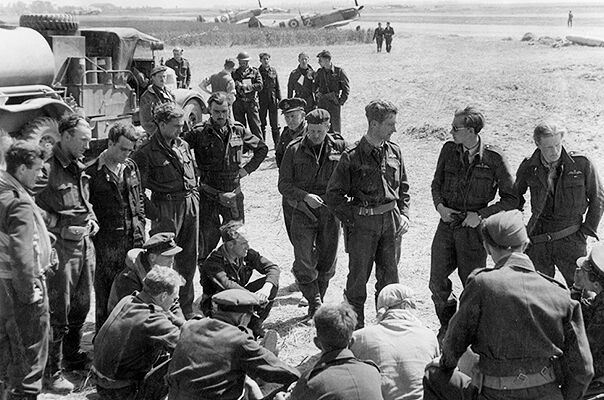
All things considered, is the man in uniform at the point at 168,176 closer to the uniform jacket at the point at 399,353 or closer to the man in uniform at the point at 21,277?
the man in uniform at the point at 21,277

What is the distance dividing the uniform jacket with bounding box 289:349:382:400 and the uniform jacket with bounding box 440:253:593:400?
468mm

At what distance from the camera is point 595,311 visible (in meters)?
4.92

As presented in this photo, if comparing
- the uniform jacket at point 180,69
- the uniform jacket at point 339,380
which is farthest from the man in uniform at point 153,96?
the uniform jacket at point 339,380

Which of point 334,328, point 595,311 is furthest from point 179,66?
point 334,328

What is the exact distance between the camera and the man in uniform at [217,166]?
7.49 m

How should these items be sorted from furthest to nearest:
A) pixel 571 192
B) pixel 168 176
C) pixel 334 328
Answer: pixel 168 176
pixel 571 192
pixel 334 328

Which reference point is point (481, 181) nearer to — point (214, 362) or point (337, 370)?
point (337, 370)

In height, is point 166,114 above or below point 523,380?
above

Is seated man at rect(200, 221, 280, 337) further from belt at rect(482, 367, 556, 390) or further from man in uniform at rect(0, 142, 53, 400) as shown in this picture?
belt at rect(482, 367, 556, 390)

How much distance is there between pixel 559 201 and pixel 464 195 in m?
0.78

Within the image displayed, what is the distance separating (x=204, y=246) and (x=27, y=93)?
11.2 ft

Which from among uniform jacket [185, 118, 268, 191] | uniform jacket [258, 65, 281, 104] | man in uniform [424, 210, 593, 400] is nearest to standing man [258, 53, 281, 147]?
uniform jacket [258, 65, 281, 104]

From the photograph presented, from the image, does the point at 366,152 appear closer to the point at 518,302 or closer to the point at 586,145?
the point at 518,302

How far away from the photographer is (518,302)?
12.3ft
